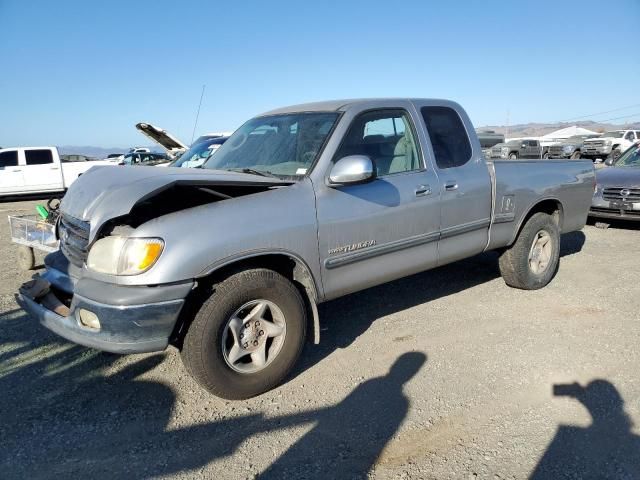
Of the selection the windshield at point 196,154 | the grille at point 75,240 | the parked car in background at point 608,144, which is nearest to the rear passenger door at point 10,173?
the windshield at point 196,154

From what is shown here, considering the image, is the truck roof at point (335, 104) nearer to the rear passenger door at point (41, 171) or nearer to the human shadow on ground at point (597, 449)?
the human shadow on ground at point (597, 449)

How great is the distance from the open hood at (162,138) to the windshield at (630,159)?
11147 mm

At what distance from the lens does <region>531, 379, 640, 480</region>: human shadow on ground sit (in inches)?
96.0

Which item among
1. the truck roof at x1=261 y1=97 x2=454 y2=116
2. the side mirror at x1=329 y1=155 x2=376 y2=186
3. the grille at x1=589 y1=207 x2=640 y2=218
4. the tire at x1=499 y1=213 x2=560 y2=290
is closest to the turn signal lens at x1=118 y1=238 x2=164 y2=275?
the side mirror at x1=329 y1=155 x2=376 y2=186

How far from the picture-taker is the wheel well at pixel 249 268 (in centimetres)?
294

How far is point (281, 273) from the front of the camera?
3.38 meters

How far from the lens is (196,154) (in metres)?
8.98

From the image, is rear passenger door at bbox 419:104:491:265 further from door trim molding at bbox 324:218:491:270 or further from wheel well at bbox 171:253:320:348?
wheel well at bbox 171:253:320:348

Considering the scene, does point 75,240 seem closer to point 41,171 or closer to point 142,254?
point 142,254

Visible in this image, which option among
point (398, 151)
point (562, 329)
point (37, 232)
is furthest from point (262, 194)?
point (37, 232)

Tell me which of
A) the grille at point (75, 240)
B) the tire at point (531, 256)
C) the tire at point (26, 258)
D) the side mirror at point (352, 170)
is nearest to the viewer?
the grille at point (75, 240)

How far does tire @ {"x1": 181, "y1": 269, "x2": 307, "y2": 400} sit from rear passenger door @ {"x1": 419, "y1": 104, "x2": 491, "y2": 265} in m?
1.60

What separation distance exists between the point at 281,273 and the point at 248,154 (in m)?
1.20

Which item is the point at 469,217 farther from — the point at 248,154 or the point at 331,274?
the point at 248,154
